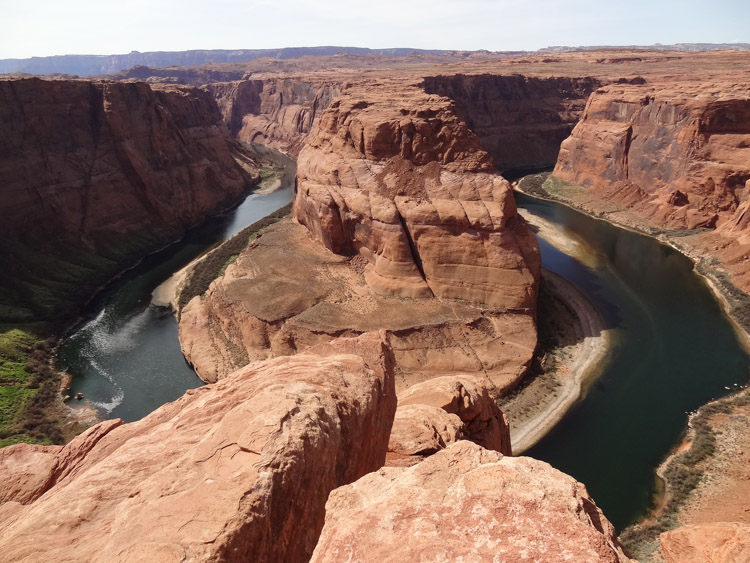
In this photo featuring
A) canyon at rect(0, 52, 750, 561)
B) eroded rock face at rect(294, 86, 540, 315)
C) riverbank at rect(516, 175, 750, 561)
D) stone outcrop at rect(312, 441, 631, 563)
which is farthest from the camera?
eroded rock face at rect(294, 86, 540, 315)

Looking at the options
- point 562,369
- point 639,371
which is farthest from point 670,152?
point 562,369

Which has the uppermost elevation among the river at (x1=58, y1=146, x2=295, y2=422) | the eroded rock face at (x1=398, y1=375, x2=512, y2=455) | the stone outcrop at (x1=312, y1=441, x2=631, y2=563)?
the stone outcrop at (x1=312, y1=441, x2=631, y2=563)

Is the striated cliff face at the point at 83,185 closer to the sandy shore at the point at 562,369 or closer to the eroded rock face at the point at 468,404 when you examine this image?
the eroded rock face at the point at 468,404

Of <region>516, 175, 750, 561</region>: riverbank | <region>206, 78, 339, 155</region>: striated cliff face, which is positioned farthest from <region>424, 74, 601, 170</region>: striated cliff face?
<region>516, 175, 750, 561</region>: riverbank

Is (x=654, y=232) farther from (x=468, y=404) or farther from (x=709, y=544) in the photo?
(x=709, y=544)

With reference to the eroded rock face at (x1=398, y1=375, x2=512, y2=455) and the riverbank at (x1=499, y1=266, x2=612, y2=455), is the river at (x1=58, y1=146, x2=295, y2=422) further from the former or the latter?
the riverbank at (x1=499, y1=266, x2=612, y2=455)

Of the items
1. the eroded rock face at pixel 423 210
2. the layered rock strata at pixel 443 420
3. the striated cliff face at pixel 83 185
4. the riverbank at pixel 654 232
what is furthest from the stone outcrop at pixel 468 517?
the striated cliff face at pixel 83 185
